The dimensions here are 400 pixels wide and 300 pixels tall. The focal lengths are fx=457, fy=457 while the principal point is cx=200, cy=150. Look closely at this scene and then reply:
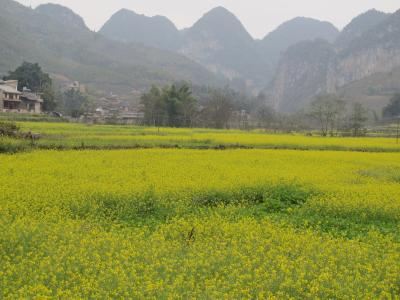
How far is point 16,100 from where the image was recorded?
59469 millimetres

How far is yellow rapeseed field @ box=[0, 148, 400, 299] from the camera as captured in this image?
7.52 metres

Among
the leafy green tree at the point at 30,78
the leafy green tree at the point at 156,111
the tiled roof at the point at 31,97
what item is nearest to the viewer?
the tiled roof at the point at 31,97

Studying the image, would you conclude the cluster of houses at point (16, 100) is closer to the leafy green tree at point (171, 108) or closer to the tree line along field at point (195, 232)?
the leafy green tree at point (171, 108)

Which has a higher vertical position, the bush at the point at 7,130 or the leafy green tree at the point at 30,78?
the leafy green tree at the point at 30,78

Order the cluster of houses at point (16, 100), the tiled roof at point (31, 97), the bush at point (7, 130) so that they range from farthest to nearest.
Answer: the tiled roof at point (31, 97) → the cluster of houses at point (16, 100) → the bush at point (7, 130)

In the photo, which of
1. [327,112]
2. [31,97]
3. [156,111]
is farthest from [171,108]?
[327,112]

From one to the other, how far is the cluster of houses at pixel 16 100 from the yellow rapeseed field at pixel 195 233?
42902 millimetres

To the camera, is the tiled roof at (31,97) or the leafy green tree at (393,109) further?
the leafy green tree at (393,109)

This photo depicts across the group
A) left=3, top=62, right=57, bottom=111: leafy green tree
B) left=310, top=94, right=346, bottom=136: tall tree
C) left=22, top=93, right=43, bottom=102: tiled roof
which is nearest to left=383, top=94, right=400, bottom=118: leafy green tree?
left=310, top=94, right=346, bottom=136: tall tree

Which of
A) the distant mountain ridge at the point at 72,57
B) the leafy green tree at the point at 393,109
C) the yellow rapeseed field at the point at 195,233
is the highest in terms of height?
the distant mountain ridge at the point at 72,57

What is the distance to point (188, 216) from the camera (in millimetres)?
11742

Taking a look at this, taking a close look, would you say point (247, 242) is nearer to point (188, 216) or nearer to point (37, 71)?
point (188, 216)

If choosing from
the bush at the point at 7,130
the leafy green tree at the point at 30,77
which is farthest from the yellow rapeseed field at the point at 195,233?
the leafy green tree at the point at 30,77

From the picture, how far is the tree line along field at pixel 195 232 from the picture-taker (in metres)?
7.52
